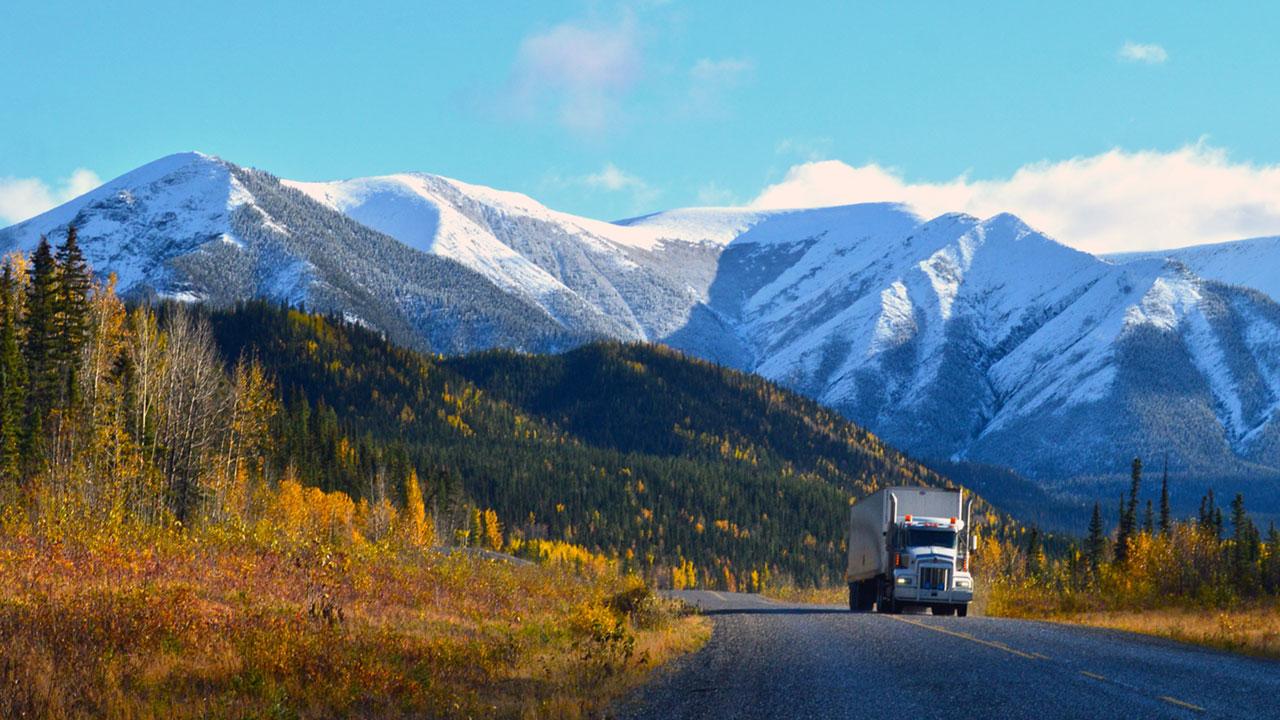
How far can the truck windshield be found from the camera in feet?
138

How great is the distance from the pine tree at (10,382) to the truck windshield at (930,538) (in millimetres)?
39403

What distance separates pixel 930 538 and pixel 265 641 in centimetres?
2872

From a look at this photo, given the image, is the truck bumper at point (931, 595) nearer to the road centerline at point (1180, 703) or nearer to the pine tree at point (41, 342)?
the road centerline at point (1180, 703)

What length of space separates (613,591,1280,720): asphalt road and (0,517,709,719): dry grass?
4.65 feet

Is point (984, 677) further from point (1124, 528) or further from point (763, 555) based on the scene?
point (763, 555)

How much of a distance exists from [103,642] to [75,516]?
12.4 m

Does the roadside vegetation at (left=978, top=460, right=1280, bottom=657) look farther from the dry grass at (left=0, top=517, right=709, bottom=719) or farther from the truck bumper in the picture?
the dry grass at (left=0, top=517, right=709, bottom=719)

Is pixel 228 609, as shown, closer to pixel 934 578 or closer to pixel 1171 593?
pixel 934 578

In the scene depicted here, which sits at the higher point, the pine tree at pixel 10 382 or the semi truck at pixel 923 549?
the pine tree at pixel 10 382

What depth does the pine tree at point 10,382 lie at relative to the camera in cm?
5553

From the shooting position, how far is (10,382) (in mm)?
57656

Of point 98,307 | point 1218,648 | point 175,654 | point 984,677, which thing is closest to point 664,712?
point 984,677

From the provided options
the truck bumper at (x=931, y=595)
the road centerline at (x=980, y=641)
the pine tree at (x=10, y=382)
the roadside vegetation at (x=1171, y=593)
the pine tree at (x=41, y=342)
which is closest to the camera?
the road centerline at (x=980, y=641)

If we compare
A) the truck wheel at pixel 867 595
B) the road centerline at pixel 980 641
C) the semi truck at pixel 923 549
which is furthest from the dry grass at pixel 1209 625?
the truck wheel at pixel 867 595
